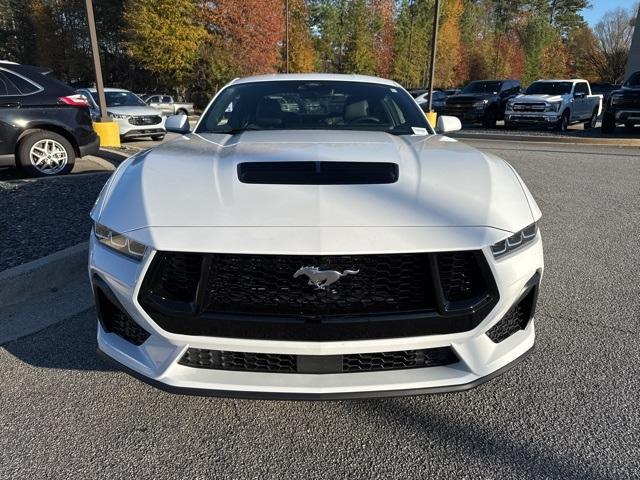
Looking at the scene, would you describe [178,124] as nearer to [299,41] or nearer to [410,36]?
[299,41]

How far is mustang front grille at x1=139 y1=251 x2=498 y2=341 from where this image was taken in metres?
1.81

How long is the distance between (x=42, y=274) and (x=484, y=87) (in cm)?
2041

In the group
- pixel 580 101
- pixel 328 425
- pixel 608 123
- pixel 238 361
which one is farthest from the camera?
pixel 580 101

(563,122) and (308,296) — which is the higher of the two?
(308,296)

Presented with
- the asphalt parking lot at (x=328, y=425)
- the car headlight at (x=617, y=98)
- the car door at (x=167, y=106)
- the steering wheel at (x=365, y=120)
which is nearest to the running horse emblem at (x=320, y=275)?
the asphalt parking lot at (x=328, y=425)

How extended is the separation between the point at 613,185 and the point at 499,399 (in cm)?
675

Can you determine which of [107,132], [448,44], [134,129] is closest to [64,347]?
[107,132]

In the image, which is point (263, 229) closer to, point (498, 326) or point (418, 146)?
point (498, 326)

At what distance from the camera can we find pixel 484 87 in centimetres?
2052

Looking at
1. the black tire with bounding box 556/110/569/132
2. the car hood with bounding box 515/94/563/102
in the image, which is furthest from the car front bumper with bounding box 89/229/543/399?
the black tire with bounding box 556/110/569/132

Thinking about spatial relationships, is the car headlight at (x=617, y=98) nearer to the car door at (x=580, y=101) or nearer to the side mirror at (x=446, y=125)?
the car door at (x=580, y=101)

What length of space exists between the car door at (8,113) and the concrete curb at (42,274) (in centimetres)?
Answer: 376

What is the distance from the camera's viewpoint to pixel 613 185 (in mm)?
7684

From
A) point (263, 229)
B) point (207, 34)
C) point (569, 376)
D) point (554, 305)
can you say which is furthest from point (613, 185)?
point (207, 34)
